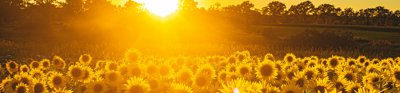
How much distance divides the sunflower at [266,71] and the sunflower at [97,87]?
2.03 m

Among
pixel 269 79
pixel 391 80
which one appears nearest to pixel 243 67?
pixel 269 79

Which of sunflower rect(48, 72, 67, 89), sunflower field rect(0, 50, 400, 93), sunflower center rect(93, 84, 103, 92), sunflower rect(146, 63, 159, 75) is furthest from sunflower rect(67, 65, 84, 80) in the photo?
sunflower center rect(93, 84, 103, 92)

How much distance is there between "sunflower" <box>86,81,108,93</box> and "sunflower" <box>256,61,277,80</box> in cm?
203

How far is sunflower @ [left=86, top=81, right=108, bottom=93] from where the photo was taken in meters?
5.77

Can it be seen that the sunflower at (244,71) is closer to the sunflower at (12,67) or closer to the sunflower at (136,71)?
the sunflower at (136,71)

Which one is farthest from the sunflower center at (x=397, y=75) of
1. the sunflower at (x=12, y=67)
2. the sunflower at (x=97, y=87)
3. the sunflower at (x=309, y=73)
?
the sunflower at (x=12, y=67)

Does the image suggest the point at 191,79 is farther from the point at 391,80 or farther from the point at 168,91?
the point at 391,80

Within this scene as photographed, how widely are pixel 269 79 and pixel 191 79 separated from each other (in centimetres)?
96

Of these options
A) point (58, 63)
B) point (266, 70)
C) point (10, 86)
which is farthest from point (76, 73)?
point (58, 63)

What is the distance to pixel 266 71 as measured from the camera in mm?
7207

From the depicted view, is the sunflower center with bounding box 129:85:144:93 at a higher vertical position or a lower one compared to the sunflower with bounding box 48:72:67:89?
lower

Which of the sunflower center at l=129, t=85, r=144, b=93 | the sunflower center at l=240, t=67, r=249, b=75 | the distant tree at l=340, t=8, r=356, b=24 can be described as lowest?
the sunflower center at l=129, t=85, r=144, b=93

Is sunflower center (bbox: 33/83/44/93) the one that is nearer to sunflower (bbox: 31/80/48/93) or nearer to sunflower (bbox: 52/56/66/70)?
sunflower (bbox: 31/80/48/93)

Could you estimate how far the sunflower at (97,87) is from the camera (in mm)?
5766
